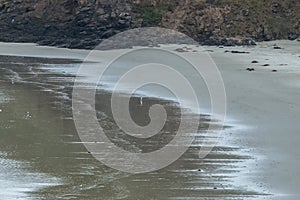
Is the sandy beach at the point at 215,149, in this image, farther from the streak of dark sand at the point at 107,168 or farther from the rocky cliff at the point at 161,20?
the rocky cliff at the point at 161,20

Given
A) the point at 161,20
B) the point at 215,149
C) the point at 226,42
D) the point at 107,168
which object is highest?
the point at 107,168

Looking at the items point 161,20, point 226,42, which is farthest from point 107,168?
point 161,20

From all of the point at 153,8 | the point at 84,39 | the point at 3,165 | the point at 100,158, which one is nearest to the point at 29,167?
the point at 3,165

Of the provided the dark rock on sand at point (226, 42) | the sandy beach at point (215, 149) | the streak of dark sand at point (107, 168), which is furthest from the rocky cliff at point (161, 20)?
the streak of dark sand at point (107, 168)

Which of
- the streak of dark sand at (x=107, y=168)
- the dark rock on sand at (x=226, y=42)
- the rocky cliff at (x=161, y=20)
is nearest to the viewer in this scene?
Result: the streak of dark sand at (x=107, y=168)

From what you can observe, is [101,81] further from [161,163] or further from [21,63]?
[161,163]

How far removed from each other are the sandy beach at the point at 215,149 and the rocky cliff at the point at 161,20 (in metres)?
10.9

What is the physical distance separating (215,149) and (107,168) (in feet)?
6.57

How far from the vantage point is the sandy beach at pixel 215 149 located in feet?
26.7

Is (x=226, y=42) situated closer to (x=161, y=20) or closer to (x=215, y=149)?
(x=161, y=20)

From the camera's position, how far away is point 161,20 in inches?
1337

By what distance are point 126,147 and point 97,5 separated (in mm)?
24030

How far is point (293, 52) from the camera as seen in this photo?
80.6 ft

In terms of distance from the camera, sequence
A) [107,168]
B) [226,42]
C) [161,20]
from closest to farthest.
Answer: [107,168], [226,42], [161,20]
